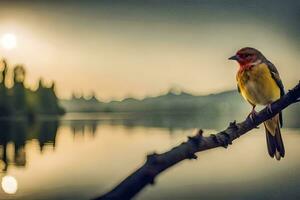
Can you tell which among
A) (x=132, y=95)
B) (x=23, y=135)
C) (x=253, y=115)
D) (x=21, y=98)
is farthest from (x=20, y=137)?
(x=253, y=115)

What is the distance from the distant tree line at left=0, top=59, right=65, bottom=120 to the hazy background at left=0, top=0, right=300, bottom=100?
47mm

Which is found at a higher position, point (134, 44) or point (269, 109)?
point (134, 44)

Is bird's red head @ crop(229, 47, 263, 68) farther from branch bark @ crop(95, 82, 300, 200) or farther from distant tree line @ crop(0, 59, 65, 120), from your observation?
distant tree line @ crop(0, 59, 65, 120)

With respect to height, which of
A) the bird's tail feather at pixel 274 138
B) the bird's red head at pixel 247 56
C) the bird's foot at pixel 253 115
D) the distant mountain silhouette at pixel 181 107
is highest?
the bird's red head at pixel 247 56

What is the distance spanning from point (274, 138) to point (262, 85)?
27 centimetres

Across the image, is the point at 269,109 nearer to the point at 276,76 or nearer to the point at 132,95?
the point at 276,76

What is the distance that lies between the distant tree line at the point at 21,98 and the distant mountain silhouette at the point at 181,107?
63 millimetres

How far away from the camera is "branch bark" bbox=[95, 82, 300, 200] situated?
2.34 meters

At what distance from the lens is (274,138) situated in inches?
102

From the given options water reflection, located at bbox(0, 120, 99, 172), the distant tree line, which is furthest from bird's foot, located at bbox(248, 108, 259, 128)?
the distant tree line

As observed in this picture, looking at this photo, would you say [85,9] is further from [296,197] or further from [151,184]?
[296,197]

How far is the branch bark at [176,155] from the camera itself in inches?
92.0

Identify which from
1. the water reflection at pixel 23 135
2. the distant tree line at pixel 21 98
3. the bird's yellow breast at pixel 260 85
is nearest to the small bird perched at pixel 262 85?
the bird's yellow breast at pixel 260 85

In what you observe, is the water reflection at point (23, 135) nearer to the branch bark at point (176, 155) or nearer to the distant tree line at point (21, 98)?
the distant tree line at point (21, 98)
